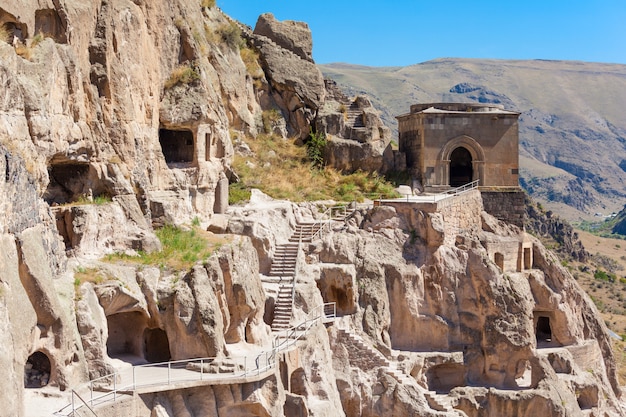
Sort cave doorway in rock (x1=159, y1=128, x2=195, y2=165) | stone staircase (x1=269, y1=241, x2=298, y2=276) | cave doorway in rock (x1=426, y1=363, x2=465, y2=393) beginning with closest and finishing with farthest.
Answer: stone staircase (x1=269, y1=241, x2=298, y2=276)
cave doorway in rock (x1=159, y1=128, x2=195, y2=165)
cave doorway in rock (x1=426, y1=363, x2=465, y2=393)

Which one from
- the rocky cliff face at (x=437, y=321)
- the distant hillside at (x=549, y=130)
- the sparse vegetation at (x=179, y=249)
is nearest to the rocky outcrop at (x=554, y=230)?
the rocky cliff face at (x=437, y=321)

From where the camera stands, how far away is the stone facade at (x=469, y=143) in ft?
128

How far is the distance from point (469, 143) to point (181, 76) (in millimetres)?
13567

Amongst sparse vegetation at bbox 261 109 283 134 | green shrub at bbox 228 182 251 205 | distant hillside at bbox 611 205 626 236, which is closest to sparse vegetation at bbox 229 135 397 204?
green shrub at bbox 228 182 251 205

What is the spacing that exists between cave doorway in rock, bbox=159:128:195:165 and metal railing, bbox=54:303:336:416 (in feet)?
28.8

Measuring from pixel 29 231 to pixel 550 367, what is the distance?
2042 cm

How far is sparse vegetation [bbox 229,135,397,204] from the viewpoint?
117 ft

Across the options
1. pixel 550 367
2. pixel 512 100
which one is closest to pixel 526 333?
pixel 550 367

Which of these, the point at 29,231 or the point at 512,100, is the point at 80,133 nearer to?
the point at 29,231

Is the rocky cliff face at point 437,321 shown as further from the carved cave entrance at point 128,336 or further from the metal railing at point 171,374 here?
the carved cave entrance at point 128,336

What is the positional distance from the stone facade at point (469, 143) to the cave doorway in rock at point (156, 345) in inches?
668

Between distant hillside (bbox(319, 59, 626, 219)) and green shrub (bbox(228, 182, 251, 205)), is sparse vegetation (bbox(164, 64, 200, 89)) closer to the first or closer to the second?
green shrub (bbox(228, 182, 251, 205))

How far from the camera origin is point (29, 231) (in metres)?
19.3

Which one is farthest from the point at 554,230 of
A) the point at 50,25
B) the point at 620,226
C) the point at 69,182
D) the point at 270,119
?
the point at 620,226
